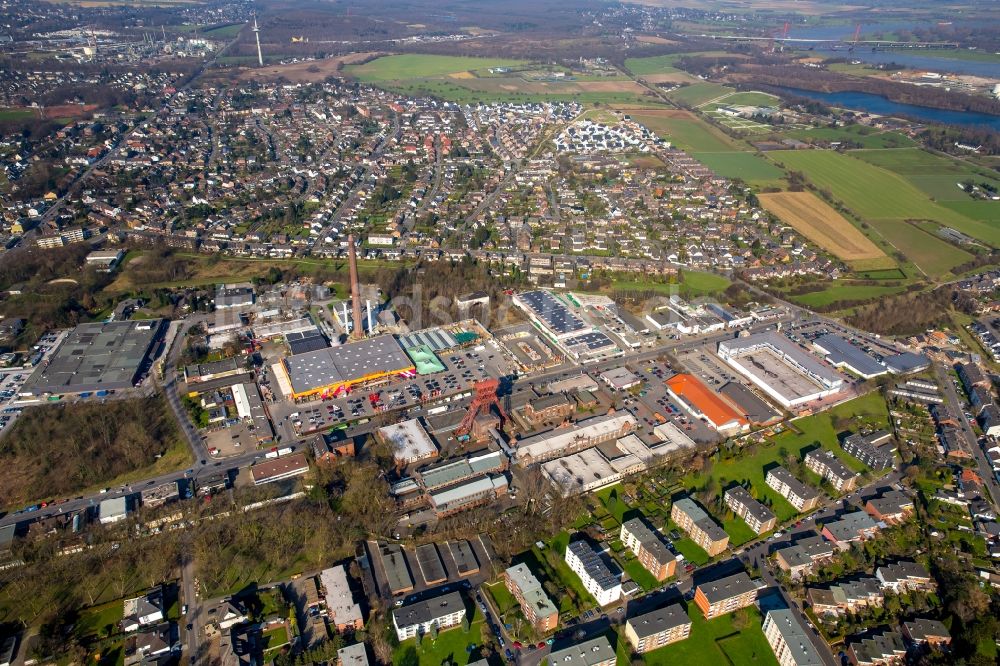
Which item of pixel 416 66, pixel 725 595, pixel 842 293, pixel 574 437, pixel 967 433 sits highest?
pixel 416 66

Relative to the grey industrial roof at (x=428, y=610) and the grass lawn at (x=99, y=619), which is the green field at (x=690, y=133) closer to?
the grey industrial roof at (x=428, y=610)

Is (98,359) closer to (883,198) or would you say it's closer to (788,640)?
(788,640)

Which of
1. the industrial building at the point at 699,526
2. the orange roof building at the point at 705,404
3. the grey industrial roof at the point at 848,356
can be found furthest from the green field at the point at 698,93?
the industrial building at the point at 699,526

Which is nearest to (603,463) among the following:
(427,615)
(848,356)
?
(427,615)

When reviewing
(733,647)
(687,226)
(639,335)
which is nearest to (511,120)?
(687,226)

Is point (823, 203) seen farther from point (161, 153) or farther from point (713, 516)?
point (161, 153)

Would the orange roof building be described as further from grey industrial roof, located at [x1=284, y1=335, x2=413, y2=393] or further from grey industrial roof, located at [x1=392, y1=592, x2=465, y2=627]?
grey industrial roof, located at [x1=392, y1=592, x2=465, y2=627]

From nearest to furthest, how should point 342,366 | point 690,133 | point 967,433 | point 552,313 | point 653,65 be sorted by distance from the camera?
point 967,433, point 342,366, point 552,313, point 690,133, point 653,65
